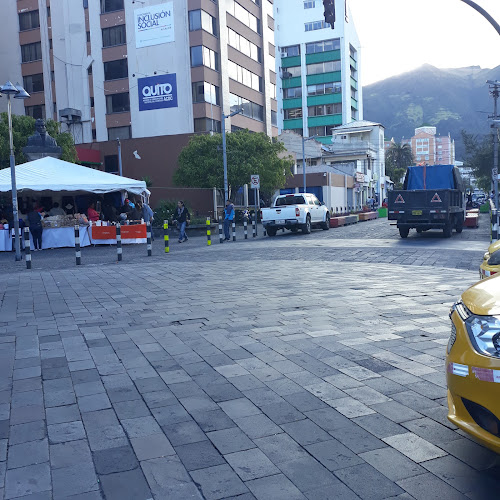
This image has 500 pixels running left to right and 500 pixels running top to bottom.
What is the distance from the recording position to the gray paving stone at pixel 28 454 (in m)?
3.36

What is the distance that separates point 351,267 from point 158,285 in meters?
4.45

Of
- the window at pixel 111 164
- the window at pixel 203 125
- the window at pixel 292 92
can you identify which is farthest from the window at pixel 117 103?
the window at pixel 292 92

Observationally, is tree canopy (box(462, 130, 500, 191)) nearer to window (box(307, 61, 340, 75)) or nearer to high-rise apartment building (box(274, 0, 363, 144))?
high-rise apartment building (box(274, 0, 363, 144))

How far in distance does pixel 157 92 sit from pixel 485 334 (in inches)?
1741

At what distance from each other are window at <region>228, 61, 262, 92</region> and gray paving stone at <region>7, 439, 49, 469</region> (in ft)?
152

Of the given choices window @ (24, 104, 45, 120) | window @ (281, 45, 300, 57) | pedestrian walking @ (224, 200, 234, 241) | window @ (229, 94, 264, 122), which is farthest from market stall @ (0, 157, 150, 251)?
window @ (281, 45, 300, 57)

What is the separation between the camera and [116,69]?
45.7m

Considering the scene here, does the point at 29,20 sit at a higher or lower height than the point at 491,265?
higher

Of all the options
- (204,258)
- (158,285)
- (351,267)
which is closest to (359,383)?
(158,285)

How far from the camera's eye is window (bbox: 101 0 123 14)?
149 ft

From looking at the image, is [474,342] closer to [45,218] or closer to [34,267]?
[34,267]

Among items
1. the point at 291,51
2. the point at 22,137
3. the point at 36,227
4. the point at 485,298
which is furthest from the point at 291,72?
the point at 485,298

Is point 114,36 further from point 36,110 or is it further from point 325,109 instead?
point 325,109

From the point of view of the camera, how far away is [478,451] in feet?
11.1
